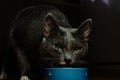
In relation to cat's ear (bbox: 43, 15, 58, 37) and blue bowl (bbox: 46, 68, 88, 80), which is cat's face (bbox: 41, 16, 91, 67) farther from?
blue bowl (bbox: 46, 68, 88, 80)

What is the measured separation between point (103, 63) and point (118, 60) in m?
0.20

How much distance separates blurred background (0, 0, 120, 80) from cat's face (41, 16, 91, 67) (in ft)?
1.64

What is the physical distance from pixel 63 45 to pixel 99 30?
0.88 m

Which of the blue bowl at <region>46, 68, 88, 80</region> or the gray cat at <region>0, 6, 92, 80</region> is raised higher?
the gray cat at <region>0, 6, 92, 80</region>

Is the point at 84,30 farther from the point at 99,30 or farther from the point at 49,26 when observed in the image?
the point at 99,30

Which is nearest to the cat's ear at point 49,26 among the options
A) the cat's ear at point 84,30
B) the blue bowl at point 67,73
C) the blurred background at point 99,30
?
the cat's ear at point 84,30

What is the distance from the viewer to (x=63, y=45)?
5.32 feet

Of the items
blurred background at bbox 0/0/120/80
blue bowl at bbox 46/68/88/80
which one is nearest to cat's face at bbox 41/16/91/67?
blue bowl at bbox 46/68/88/80

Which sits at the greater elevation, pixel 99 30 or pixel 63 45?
pixel 99 30

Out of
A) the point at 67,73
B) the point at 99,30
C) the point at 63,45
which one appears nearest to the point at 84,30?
the point at 63,45

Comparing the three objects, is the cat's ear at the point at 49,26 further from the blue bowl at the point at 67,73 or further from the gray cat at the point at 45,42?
the blue bowl at the point at 67,73

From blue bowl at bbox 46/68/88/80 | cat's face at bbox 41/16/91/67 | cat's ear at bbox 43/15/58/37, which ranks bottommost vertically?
blue bowl at bbox 46/68/88/80

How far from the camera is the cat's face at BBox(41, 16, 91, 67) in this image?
63.1 inches

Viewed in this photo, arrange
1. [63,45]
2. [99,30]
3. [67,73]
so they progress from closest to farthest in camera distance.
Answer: [67,73] < [63,45] < [99,30]
